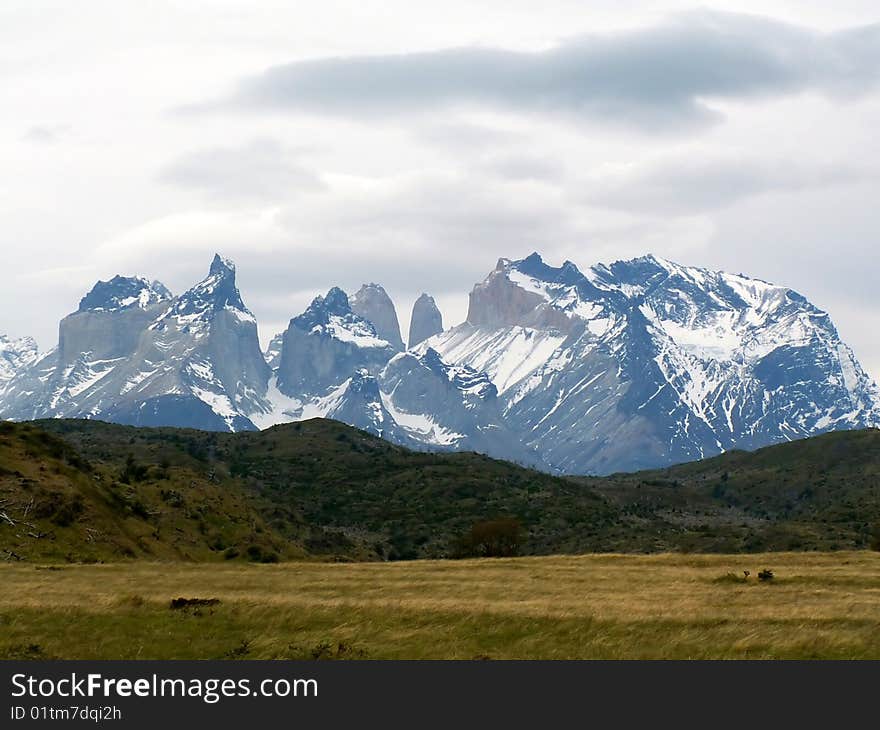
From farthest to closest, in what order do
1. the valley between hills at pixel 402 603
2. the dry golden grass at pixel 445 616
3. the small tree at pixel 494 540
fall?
1. the small tree at pixel 494 540
2. the valley between hills at pixel 402 603
3. the dry golden grass at pixel 445 616

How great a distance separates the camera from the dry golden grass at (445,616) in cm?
3531

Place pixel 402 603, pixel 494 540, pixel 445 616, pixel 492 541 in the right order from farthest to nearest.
Answer: 1. pixel 494 540
2. pixel 492 541
3. pixel 402 603
4. pixel 445 616

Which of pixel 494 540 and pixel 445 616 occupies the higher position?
pixel 494 540

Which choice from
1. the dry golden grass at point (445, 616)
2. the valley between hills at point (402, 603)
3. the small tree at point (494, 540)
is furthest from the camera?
the small tree at point (494, 540)

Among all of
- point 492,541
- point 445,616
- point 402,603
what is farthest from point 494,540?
point 445,616

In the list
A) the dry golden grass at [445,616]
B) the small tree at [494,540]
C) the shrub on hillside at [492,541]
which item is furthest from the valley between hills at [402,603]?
the small tree at [494,540]

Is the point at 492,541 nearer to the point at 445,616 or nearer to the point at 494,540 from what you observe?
the point at 494,540

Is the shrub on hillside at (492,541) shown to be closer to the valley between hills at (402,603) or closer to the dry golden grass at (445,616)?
the valley between hills at (402,603)

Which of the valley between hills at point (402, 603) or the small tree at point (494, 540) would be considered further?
the small tree at point (494, 540)

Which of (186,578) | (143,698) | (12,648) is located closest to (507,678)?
(143,698)

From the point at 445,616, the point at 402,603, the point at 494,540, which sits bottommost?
the point at 445,616

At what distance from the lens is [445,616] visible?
39.4 metres

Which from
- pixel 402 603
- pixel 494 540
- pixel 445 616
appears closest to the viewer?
pixel 445 616

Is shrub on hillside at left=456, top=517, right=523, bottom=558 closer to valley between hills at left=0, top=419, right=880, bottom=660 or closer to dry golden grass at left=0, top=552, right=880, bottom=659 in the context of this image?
valley between hills at left=0, top=419, right=880, bottom=660
